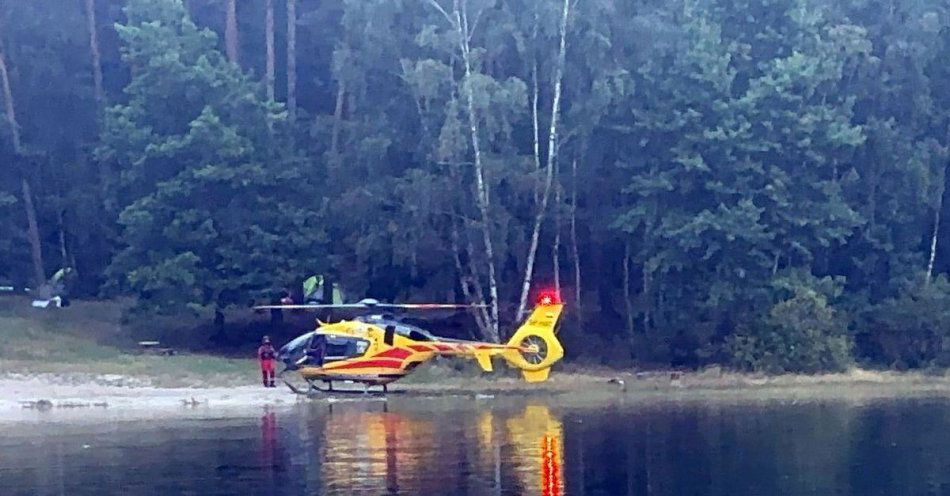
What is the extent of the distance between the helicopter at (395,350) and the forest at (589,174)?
596 centimetres

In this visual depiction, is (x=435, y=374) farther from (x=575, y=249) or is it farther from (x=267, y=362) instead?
(x=575, y=249)

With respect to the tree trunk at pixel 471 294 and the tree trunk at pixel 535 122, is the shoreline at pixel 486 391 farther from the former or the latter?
the tree trunk at pixel 535 122

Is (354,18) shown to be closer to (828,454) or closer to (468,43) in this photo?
(468,43)

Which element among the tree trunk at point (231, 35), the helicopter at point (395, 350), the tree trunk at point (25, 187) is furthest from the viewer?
the tree trunk at point (25, 187)

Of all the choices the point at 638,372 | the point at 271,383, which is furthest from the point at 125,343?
the point at 638,372

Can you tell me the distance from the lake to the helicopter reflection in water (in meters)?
0.03

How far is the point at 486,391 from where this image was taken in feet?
123

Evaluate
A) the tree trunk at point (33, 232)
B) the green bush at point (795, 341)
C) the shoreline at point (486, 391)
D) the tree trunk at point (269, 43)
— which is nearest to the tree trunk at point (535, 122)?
the shoreline at point (486, 391)

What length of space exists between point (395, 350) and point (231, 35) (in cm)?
1751

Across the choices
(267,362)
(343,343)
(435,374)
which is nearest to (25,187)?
(267,362)

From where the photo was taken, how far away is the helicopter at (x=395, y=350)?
117 ft

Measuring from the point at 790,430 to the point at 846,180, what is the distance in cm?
1764

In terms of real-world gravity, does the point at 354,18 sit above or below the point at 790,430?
above

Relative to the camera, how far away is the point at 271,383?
122 feet
